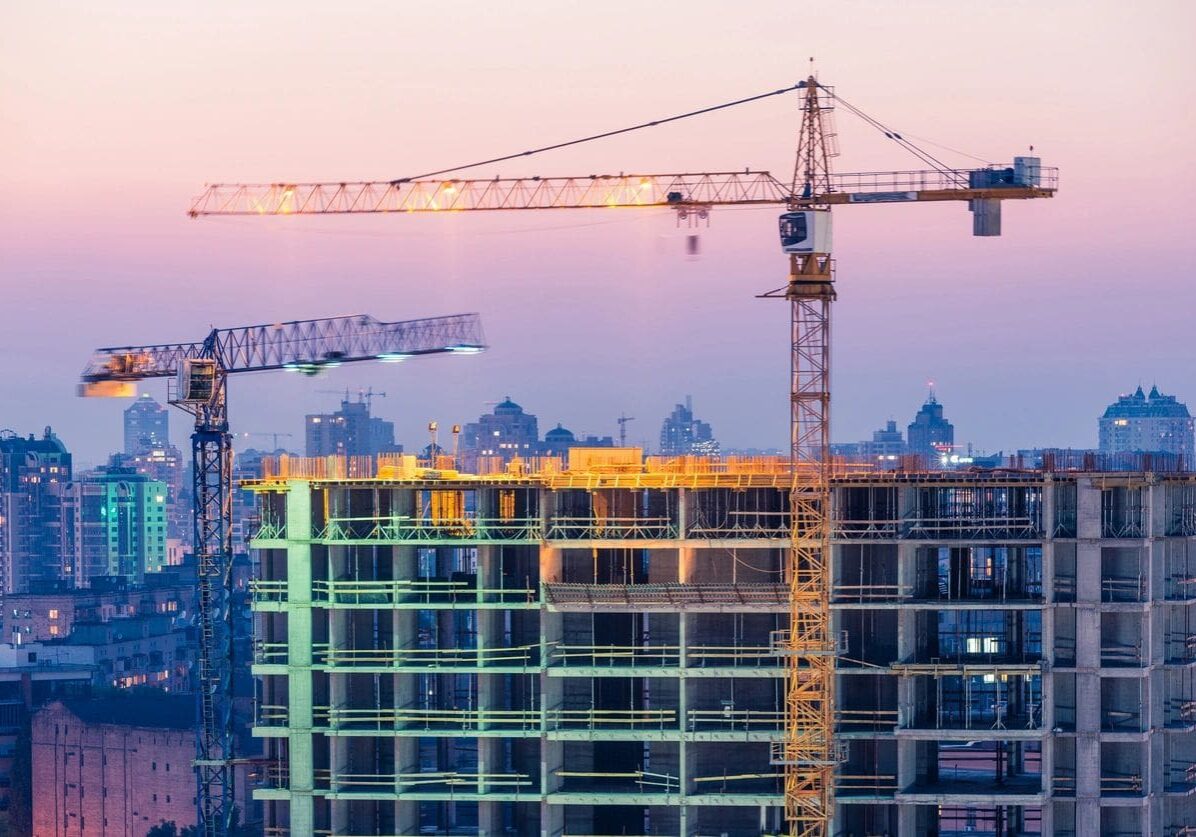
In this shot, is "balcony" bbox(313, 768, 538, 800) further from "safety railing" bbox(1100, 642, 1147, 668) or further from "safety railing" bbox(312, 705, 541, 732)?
"safety railing" bbox(1100, 642, 1147, 668)

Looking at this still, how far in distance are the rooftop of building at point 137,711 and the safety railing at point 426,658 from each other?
2749 inches

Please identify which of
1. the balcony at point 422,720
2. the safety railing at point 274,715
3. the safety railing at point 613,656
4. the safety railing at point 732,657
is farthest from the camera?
the safety railing at point 274,715

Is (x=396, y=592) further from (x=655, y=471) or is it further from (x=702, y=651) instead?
(x=702, y=651)

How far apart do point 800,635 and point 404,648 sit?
13.2 meters

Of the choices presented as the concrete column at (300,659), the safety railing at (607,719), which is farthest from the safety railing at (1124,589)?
the concrete column at (300,659)

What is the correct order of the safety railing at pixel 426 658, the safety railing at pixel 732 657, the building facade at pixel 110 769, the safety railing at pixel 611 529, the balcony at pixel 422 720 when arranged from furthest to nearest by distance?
the building facade at pixel 110 769
the safety railing at pixel 611 529
the safety railing at pixel 426 658
the balcony at pixel 422 720
the safety railing at pixel 732 657

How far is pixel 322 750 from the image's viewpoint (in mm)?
72312

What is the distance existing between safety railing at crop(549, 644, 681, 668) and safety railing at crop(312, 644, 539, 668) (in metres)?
0.92

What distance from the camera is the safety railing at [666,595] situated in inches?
2766

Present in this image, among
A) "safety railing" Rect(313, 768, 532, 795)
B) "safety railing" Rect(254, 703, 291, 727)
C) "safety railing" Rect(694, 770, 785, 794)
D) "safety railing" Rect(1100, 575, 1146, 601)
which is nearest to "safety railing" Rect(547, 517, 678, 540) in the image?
"safety railing" Rect(694, 770, 785, 794)

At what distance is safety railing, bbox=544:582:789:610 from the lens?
7025 centimetres

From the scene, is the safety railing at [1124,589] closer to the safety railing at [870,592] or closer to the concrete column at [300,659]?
the safety railing at [870,592]

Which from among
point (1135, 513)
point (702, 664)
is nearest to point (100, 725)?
point (702, 664)

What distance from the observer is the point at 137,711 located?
144 meters
